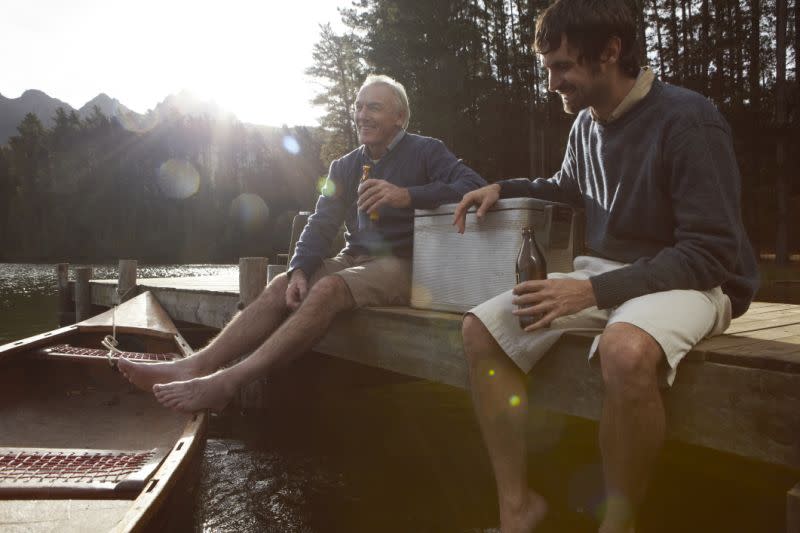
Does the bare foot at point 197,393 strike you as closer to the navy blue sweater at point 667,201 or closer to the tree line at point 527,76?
the navy blue sweater at point 667,201

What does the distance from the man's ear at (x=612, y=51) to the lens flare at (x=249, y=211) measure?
50.6 meters

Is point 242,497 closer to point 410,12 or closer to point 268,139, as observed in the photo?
point 410,12

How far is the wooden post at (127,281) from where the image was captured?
742 cm

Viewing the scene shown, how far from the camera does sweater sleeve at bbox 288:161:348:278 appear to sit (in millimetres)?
3416

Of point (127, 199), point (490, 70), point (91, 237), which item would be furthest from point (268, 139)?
point (490, 70)

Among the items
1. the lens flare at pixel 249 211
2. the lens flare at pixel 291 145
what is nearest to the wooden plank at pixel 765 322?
the lens flare at pixel 249 211

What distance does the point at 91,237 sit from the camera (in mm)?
51531

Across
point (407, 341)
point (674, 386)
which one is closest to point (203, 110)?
point (407, 341)

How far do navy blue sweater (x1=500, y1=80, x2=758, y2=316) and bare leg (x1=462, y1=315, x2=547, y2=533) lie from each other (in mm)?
420

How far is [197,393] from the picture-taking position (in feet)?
9.30

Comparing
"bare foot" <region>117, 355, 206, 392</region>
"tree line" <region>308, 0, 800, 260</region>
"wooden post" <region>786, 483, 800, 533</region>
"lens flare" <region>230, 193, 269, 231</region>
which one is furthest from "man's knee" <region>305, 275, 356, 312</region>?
"lens flare" <region>230, 193, 269, 231</region>

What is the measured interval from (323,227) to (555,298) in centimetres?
194

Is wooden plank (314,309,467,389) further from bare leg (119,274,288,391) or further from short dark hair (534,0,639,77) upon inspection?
short dark hair (534,0,639,77)

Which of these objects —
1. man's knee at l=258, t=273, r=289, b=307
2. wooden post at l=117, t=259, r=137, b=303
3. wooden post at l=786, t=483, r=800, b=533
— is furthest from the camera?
wooden post at l=117, t=259, r=137, b=303
